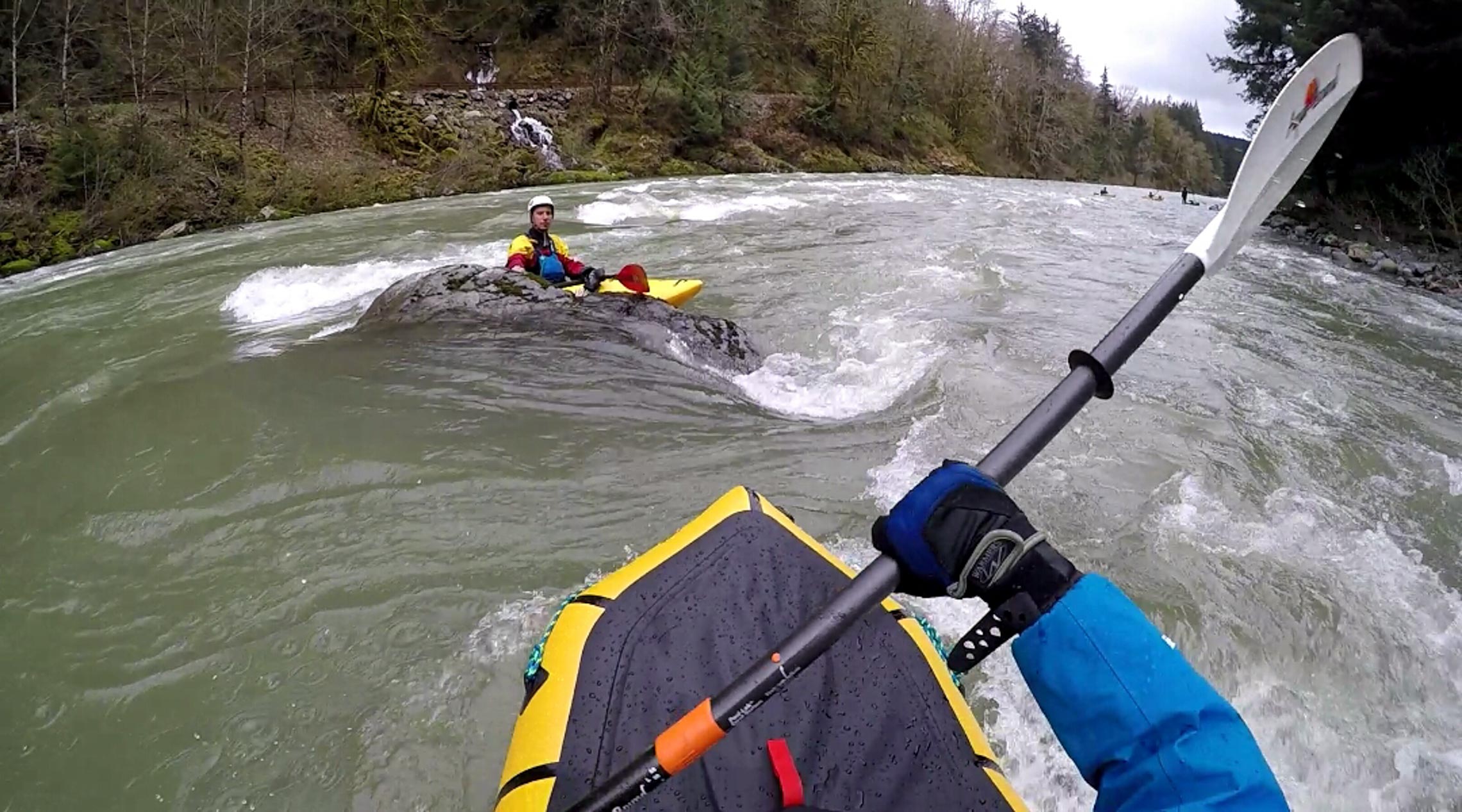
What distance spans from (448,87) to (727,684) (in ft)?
73.8

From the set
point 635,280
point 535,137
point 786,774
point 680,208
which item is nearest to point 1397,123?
point 680,208

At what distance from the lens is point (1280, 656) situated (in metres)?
2.99

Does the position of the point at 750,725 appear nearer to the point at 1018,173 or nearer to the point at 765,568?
the point at 765,568

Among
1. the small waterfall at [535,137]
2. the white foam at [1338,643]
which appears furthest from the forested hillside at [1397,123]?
the small waterfall at [535,137]

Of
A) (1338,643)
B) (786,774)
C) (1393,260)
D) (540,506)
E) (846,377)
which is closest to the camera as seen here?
(786,774)

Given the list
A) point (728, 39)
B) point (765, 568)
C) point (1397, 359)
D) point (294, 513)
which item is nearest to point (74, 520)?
point (294, 513)

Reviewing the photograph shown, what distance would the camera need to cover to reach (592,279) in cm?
654

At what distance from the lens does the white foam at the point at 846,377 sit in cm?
502

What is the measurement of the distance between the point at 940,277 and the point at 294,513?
23.4ft

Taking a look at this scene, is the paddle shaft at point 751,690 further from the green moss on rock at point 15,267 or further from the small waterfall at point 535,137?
the small waterfall at point 535,137

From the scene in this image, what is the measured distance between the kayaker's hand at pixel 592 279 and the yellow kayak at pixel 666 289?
4 centimetres

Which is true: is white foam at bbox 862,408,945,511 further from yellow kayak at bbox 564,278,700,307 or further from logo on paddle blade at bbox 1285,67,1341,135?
yellow kayak at bbox 564,278,700,307

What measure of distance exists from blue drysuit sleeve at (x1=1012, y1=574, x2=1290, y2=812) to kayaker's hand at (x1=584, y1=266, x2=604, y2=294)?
5.54 metres

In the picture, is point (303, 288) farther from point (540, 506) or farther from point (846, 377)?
point (846, 377)
